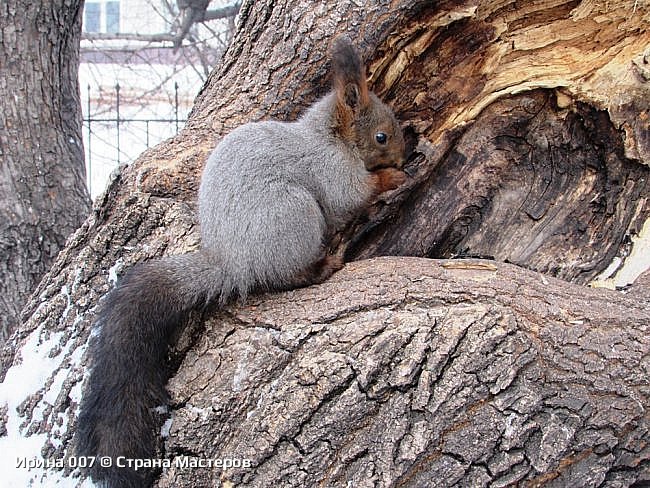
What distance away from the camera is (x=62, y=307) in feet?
6.06

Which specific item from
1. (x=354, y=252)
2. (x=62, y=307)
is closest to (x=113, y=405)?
(x=62, y=307)

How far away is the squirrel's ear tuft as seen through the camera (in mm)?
2012

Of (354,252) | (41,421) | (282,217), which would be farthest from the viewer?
(354,252)

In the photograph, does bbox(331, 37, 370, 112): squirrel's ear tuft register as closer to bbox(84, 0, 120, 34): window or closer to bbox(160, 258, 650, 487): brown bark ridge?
bbox(160, 258, 650, 487): brown bark ridge

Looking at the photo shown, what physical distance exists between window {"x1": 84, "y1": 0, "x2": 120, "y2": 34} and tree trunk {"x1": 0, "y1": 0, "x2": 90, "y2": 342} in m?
7.70

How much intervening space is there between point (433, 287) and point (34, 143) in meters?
1.84

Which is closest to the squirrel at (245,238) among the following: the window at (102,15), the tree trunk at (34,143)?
the tree trunk at (34,143)

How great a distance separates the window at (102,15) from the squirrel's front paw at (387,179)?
28.4 feet

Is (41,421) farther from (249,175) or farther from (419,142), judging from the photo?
(419,142)

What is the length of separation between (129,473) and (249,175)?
0.85 metres

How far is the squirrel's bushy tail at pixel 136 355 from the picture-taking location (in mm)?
1466

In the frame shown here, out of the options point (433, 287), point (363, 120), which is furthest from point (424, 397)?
point (363, 120)

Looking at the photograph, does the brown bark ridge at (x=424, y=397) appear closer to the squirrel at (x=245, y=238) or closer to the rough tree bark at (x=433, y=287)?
the rough tree bark at (x=433, y=287)

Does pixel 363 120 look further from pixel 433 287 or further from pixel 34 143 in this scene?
pixel 34 143
